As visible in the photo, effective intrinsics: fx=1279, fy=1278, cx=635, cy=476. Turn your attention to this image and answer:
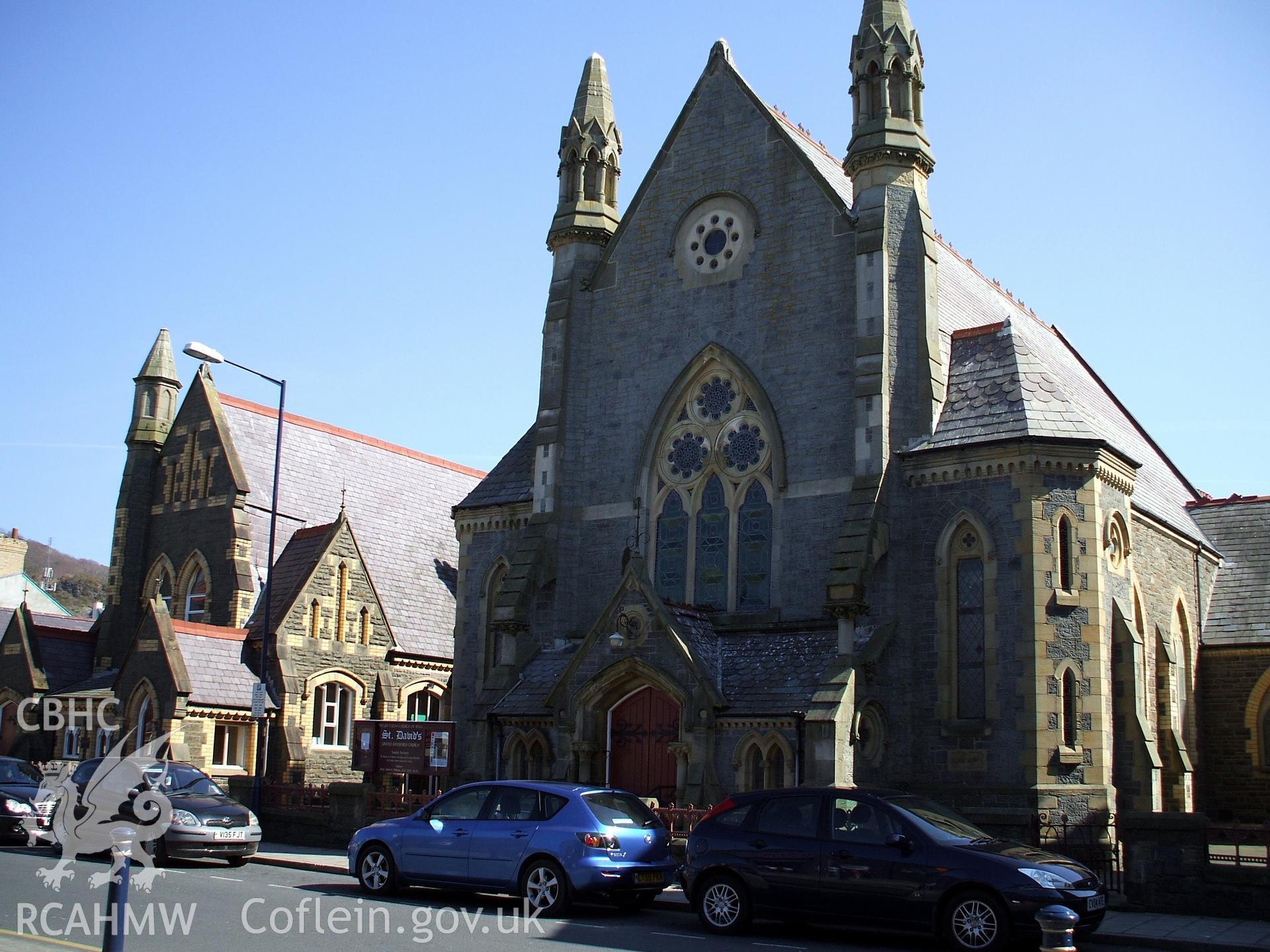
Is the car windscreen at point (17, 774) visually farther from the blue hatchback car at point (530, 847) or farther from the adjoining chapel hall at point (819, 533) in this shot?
the blue hatchback car at point (530, 847)

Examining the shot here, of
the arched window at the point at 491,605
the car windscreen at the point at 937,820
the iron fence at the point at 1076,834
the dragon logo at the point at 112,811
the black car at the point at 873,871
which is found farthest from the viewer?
the arched window at the point at 491,605

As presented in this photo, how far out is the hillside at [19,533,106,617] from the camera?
119688 millimetres

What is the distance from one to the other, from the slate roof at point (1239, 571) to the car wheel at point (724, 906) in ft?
65.6

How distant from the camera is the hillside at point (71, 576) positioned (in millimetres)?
119688

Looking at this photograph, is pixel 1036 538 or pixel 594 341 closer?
pixel 1036 538

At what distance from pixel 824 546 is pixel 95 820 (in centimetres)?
1363

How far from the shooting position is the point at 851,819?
14.4m

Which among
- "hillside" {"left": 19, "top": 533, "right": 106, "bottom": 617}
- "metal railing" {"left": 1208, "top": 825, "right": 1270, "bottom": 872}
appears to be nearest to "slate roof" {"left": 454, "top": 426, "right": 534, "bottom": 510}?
"metal railing" {"left": 1208, "top": 825, "right": 1270, "bottom": 872}

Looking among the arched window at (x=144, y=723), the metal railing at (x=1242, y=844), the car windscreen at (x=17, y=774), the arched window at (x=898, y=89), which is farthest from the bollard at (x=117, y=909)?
the arched window at (x=144, y=723)

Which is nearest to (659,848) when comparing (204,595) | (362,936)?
(362,936)

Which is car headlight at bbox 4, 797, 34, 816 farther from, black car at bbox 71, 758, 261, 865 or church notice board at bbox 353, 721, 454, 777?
church notice board at bbox 353, 721, 454, 777

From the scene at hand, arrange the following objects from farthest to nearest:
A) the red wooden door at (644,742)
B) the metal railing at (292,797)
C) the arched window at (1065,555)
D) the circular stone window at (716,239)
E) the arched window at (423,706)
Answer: the arched window at (423,706) < the circular stone window at (716,239) < the metal railing at (292,797) < the red wooden door at (644,742) < the arched window at (1065,555)

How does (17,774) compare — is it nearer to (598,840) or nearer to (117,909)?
(598,840)

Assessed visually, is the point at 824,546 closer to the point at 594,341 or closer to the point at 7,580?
Answer: the point at 594,341
